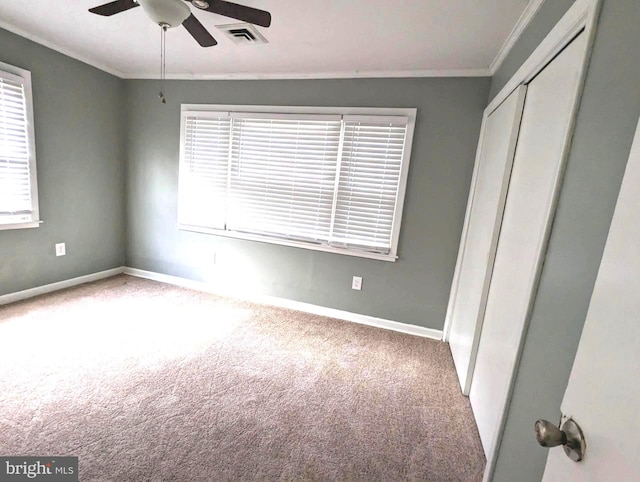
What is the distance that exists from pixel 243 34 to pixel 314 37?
0.52 meters

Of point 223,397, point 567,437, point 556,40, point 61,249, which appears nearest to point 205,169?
point 61,249

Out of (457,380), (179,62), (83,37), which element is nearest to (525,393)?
(457,380)

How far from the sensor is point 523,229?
4.55 feet

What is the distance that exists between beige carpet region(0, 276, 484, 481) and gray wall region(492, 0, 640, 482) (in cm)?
62

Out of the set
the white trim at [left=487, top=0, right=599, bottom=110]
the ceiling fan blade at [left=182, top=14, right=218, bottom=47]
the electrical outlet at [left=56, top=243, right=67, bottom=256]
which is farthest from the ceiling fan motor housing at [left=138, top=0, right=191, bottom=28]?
the electrical outlet at [left=56, top=243, right=67, bottom=256]

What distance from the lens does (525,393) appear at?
1116 mm

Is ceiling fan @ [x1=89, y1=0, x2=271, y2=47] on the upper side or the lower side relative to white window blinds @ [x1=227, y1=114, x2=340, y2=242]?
upper

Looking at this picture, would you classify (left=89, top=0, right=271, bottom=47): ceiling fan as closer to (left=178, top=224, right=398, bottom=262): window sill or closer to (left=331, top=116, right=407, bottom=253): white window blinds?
(left=331, top=116, right=407, bottom=253): white window blinds

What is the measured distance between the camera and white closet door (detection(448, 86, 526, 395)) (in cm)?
171

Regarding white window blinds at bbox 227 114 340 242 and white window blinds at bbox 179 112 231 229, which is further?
white window blinds at bbox 179 112 231 229

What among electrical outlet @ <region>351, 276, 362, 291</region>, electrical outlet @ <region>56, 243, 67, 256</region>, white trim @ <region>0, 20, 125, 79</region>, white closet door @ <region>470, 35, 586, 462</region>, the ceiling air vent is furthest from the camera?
electrical outlet @ <region>56, 243, 67, 256</region>

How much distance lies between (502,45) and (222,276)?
3280 millimetres

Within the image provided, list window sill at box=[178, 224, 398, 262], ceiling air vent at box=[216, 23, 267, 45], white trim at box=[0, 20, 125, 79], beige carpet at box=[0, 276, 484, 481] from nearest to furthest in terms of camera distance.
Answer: beige carpet at box=[0, 276, 484, 481] → ceiling air vent at box=[216, 23, 267, 45] → white trim at box=[0, 20, 125, 79] → window sill at box=[178, 224, 398, 262]

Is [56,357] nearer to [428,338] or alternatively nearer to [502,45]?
[428,338]
